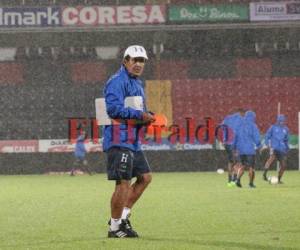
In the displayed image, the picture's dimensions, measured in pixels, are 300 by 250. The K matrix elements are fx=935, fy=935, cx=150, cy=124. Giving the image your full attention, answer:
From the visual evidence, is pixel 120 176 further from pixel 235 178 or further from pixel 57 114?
pixel 57 114

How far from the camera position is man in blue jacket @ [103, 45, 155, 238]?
9.41 m

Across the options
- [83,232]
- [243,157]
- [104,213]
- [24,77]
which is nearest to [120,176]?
[83,232]

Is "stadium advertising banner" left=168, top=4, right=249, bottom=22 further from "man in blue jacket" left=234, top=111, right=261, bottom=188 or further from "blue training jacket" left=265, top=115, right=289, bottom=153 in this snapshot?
"man in blue jacket" left=234, top=111, right=261, bottom=188

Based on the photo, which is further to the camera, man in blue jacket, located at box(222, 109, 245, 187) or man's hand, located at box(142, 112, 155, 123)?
man in blue jacket, located at box(222, 109, 245, 187)

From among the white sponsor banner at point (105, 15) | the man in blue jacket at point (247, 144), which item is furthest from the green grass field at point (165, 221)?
the white sponsor banner at point (105, 15)

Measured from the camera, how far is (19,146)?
35875mm

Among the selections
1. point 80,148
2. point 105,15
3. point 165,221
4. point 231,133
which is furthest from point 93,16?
point 165,221

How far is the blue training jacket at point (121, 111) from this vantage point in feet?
30.8

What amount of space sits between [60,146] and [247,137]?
14641 millimetres

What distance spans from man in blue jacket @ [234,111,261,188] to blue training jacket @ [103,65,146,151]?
12.7m

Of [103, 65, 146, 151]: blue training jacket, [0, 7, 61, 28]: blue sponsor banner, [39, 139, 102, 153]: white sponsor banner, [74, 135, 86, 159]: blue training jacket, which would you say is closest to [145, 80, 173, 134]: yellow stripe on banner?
[39, 139, 102, 153]: white sponsor banner

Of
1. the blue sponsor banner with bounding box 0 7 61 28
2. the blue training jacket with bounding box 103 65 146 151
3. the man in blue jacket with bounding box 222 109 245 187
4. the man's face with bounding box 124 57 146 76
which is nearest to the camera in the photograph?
the blue training jacket with bounding box 103 65 146 151

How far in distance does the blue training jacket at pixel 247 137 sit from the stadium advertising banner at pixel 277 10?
1356cm

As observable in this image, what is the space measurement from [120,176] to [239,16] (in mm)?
27541
